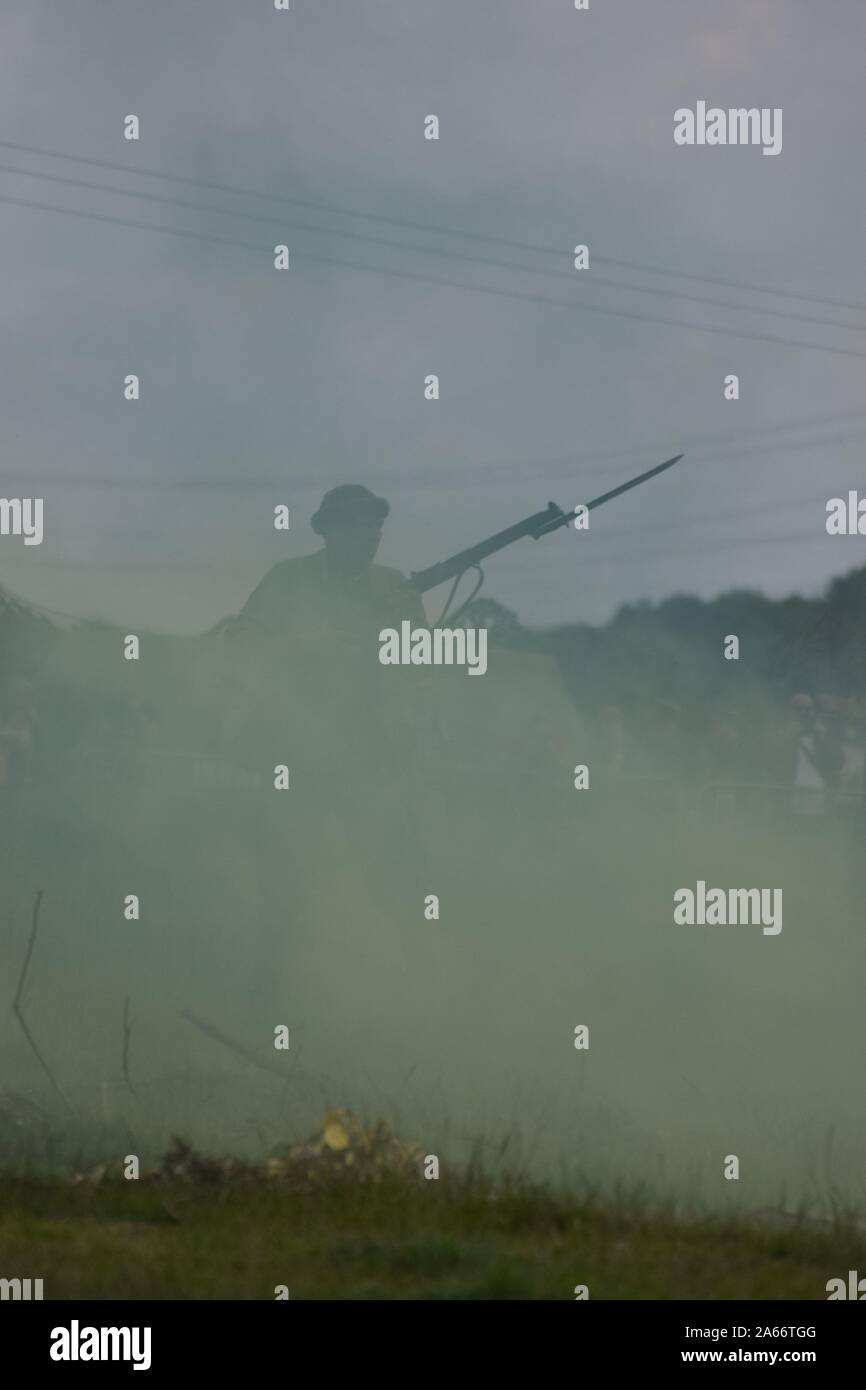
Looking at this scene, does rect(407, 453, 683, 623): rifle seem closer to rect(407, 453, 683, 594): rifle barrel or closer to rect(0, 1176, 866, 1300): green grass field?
rect(407, 453, 683, 594): rifle barrel

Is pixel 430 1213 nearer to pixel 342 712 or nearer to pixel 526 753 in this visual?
pixel 342 712

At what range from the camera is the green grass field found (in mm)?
4816

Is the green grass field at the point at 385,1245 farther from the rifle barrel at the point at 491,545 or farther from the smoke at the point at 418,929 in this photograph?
the rifle barrel at the point at 491,545

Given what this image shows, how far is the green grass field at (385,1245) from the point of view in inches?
190

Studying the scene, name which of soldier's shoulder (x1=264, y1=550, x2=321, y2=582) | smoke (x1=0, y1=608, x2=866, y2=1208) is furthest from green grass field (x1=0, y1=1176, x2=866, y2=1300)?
soldier's shoulder (x1=264, y1=550, x2=321, y2=582)

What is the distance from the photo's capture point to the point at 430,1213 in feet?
18.1

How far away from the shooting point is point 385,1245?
517 centimetres

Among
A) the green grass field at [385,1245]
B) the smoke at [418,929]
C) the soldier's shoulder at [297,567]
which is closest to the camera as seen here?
the green grass field at [385,1245]

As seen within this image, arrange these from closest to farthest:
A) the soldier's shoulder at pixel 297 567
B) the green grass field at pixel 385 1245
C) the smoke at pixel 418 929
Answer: the green grass field at pixel 385 1245
the smoke at pixel 418 929
the soldier's shoulder at pixel 297 567

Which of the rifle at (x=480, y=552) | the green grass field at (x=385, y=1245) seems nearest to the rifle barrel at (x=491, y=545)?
the rifle at (x=480, y=552)

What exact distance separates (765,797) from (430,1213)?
7707 mm

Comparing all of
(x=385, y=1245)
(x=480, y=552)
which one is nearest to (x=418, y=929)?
(x=480, y=552)

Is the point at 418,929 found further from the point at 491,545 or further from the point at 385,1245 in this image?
the point at 385,1245

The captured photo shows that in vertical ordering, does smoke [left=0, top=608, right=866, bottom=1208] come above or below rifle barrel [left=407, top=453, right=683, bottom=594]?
below
